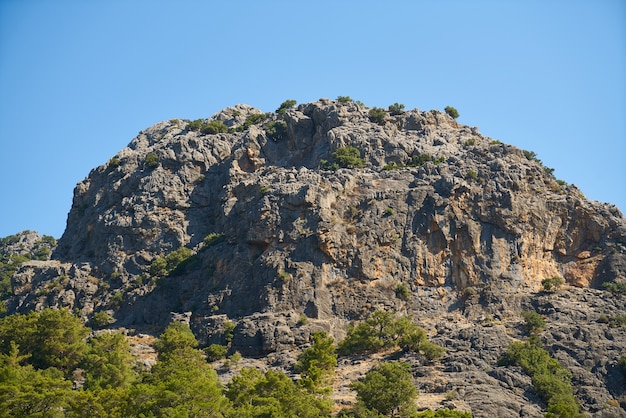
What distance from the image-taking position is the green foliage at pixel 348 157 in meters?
92.1

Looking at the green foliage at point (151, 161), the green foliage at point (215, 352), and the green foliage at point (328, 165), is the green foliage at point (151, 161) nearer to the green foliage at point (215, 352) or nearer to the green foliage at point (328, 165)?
the green foliage at point (328, 165)

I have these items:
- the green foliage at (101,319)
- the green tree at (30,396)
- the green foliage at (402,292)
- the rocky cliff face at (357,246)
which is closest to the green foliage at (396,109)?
the rocky cliff face at (357,246)

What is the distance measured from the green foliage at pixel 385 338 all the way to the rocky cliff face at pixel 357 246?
230cm

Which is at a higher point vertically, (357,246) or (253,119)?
(253,119)

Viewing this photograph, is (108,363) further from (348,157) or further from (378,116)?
(378,116)

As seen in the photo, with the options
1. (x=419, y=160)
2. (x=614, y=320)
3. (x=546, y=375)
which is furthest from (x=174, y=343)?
(x=614, y=320)

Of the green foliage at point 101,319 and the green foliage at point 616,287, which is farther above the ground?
the green foliage at point 616,287

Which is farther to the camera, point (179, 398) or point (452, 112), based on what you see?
point (452, 112)

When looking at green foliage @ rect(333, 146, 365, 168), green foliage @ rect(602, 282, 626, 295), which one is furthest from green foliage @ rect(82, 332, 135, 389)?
green foliage @ rect(602, 282, 626, 295)

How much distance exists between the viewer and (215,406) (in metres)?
54.1

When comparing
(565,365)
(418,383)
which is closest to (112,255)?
(418,383)

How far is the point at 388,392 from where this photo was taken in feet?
203

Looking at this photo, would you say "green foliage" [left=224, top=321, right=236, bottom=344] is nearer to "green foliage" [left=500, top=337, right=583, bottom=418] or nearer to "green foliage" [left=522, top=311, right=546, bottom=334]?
"green foliage" [left=500, top=337, right=583, bottom=418]

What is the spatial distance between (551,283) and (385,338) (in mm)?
18692
